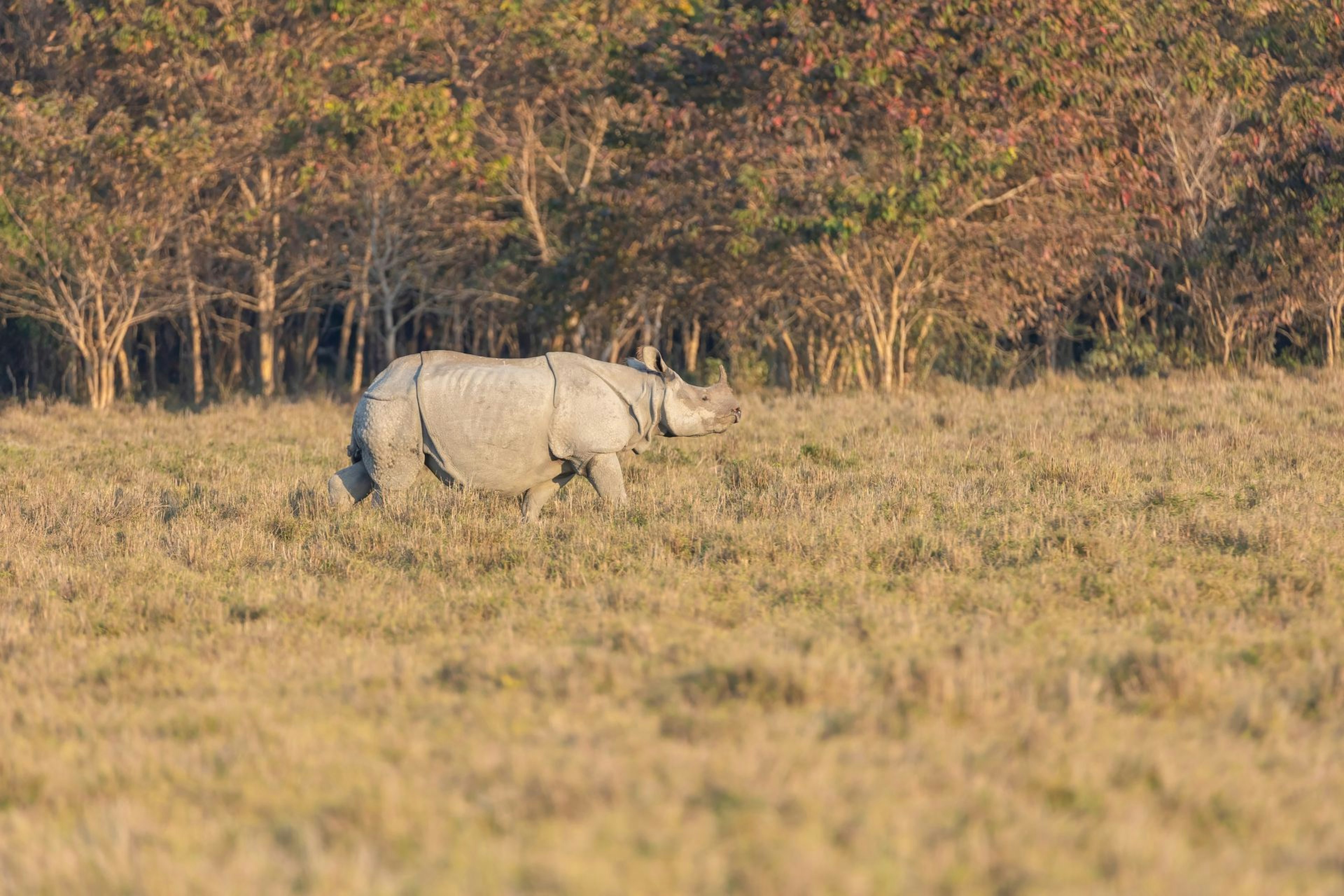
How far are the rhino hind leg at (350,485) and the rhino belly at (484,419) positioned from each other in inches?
25.1

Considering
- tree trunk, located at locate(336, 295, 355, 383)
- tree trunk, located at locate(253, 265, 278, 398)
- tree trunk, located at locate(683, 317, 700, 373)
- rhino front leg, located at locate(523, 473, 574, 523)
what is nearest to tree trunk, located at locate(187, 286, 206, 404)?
tree trunk, located at locate(253, 265, 278, 398)

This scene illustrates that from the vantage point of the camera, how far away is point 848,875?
3.99m

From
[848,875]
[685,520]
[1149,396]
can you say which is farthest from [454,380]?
[1149,396]

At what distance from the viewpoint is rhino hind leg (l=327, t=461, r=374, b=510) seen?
33.8ft

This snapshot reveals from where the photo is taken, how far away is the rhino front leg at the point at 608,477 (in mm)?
10172

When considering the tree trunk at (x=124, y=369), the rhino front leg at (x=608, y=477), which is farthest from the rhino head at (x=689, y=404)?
the tree trunk at (x=124, y=369)

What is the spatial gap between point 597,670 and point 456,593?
195cm

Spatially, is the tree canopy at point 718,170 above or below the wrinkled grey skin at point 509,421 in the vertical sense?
above

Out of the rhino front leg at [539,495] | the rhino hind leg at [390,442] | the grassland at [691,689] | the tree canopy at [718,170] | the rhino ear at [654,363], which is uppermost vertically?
the tree canopy at [718,170]

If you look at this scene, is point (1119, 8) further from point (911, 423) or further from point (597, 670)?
point (597, 670)

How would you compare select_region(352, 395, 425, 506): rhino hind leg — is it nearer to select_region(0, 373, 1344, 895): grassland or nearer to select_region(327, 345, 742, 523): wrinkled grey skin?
select_region(327, 345, 742, 523): wrinkled grey skin

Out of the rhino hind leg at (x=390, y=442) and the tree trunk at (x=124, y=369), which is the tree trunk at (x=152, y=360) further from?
the rhino hind leg at (x=390, y=442)

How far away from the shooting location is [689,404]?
1034cm

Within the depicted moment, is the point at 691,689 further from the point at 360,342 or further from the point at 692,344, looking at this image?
the point at 692,344
